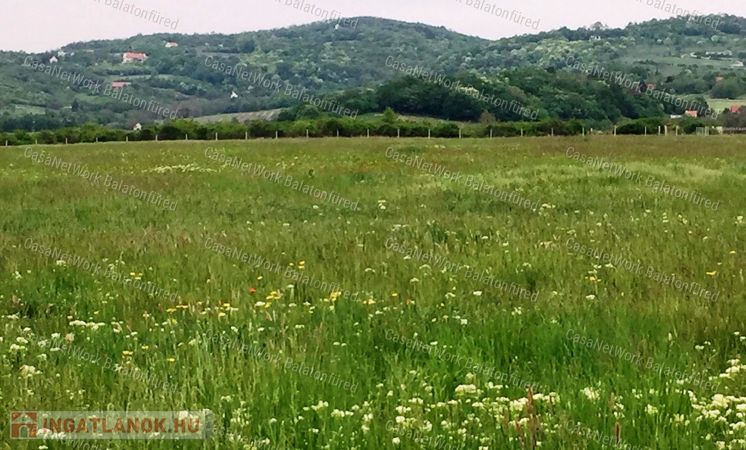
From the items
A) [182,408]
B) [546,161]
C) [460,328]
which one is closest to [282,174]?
[546,161]

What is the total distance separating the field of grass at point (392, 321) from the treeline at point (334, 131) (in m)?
52.1

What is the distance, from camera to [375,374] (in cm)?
511

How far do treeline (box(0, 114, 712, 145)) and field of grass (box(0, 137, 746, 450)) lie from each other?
171ft

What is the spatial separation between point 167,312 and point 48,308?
4.06ft

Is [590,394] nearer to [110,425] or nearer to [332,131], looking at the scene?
[110,425]

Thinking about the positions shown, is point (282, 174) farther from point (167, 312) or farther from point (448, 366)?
point (448, 366)

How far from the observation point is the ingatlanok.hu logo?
402 cm

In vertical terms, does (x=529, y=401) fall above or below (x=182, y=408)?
above

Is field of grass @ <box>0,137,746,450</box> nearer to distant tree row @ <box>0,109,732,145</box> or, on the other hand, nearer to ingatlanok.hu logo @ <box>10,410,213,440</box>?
ingatlanok.hu logo @ <box>10,410,213,440</box>

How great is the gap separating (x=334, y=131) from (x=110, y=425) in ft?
211

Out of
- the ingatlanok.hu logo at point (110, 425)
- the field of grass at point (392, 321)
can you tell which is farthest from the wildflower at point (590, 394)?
the ingatlanok.hu logo at point (110, 425)

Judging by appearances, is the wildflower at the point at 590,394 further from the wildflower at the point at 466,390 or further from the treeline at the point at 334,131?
the treeline at the point at 334,131

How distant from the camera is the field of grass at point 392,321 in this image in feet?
13.5

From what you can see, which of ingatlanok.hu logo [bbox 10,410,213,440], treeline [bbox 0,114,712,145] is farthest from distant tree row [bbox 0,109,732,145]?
ingatlanok.hu logo [bbox 10,410,213,440]
